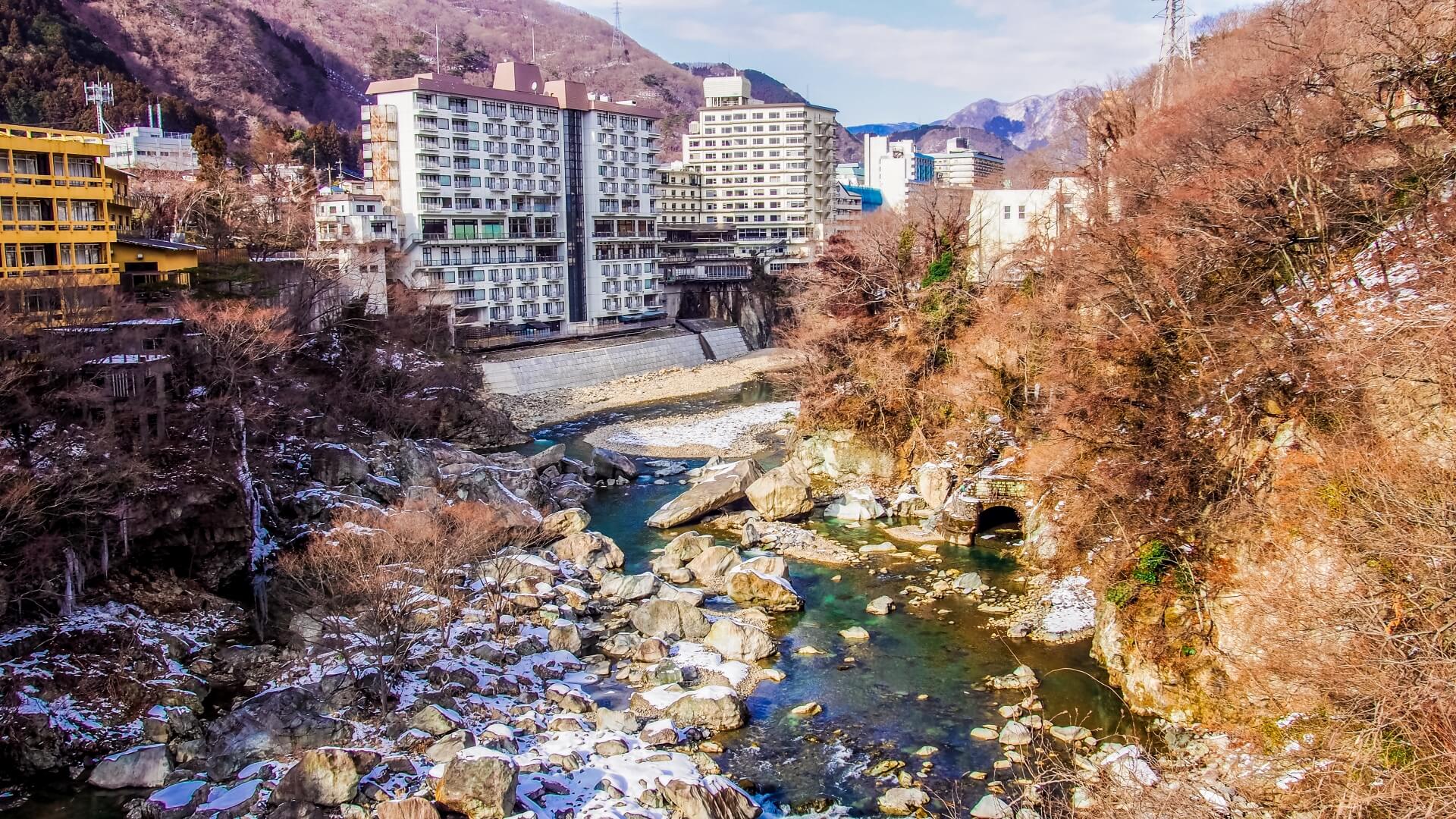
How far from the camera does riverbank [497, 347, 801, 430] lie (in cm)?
4025

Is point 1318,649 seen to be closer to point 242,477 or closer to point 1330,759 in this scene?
point 1330,759

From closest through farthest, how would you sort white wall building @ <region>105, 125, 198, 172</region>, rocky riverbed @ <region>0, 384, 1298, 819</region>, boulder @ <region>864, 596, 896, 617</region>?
rocky riverbed @ <region>0, 384, 1298, 819</region>
boulder @ <region>864, 596, 896, 617</region>
white wall building @ <region>105, 125, 198, 172</region>

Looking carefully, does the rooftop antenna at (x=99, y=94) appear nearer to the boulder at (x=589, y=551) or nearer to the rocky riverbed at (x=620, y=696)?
the rocky riverbed at (x=620, y=696)

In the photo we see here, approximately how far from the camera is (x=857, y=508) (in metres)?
25.8

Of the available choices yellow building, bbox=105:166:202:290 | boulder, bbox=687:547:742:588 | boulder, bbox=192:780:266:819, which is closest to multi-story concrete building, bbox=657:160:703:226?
yellow building, bbox=105:166:202:290

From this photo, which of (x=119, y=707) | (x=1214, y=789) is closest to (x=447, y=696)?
(x=119, y=707)

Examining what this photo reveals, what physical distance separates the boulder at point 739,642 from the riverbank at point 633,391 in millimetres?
17142

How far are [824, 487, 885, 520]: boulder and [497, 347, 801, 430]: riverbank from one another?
28.6 feet

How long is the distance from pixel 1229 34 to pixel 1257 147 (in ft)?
59.8

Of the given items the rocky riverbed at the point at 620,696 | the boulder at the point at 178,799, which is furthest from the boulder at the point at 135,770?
the boulder at the point at 178,799

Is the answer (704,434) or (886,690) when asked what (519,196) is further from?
(886,690)

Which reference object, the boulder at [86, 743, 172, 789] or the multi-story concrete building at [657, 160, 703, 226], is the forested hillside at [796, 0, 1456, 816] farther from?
the multi-story concrete building at [657, 160, 703, 226]

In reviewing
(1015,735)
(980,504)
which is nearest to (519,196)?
(980,504)

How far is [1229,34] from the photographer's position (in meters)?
35.7
